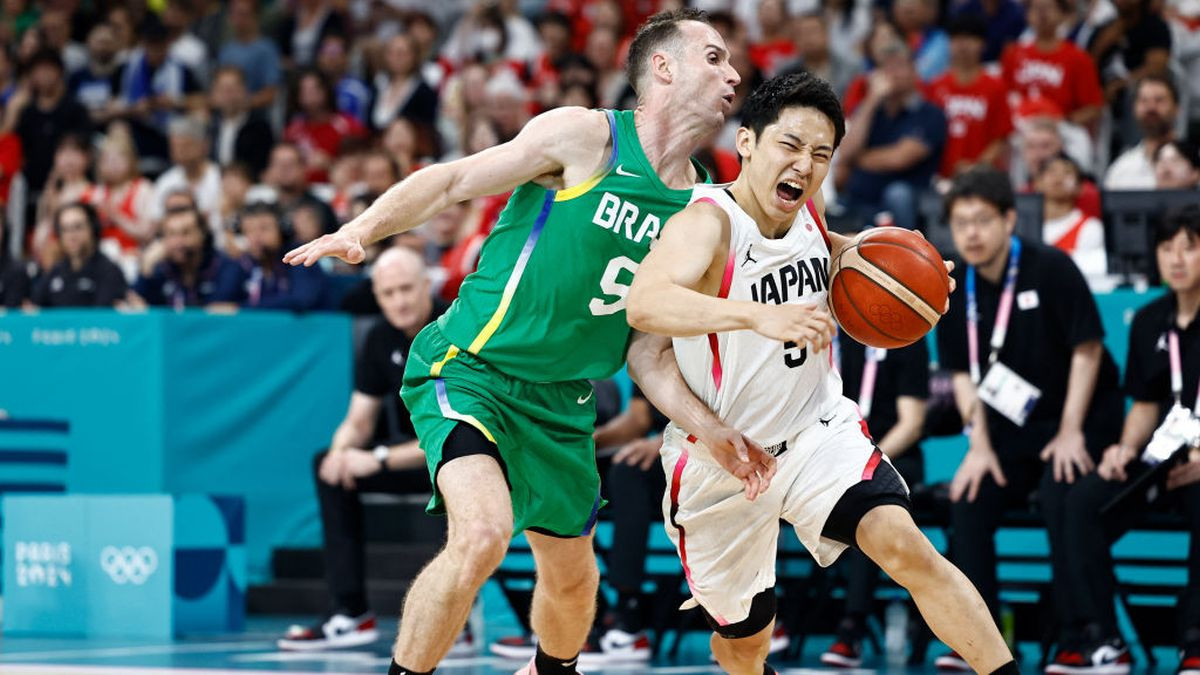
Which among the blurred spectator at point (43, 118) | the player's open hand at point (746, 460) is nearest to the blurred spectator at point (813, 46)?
the blurred spectator at point (43, 118)

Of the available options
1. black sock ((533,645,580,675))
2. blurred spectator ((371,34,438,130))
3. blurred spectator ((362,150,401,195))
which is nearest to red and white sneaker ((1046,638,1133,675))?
black sock ((533,645,580,675))

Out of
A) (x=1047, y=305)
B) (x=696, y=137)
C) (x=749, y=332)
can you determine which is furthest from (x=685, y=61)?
(x=1047, y=305)

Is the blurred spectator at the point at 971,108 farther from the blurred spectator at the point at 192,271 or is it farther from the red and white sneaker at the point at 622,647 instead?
the red and white sneaker at the point at 622,647

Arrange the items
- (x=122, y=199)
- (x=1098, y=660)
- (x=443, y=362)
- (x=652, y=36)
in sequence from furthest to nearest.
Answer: (x=122, y=199) < (x=1098, y=660) < (x=652, y=36) < (x=443, y=362)

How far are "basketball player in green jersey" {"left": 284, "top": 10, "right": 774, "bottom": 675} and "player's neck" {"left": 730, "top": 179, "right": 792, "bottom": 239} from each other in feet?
1.09

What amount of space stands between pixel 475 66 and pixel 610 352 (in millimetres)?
8887

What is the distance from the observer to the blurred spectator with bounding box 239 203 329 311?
1093 centimetres

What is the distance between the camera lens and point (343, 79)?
15641mm

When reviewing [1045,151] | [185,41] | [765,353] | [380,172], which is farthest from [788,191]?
[185,41]

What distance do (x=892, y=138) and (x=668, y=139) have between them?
660 cm

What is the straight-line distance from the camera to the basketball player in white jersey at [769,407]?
511 cm

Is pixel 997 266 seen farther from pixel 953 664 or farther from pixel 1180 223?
pixel 953 664

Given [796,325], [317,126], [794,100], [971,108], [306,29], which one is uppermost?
[306,29]

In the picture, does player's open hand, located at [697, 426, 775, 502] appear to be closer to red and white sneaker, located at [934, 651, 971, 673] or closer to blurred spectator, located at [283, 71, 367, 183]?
red and white sneaker, located at [934, 651, 971, 673]
